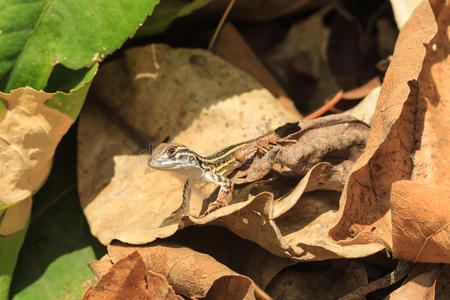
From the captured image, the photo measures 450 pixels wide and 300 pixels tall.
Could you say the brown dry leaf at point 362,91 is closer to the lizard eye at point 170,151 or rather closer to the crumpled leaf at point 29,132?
the lizard eye at point 170,151

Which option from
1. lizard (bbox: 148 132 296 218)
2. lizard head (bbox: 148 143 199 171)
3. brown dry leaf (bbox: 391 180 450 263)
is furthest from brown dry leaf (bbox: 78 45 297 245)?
brown dry leaf (bbox: 391 180 450 263)

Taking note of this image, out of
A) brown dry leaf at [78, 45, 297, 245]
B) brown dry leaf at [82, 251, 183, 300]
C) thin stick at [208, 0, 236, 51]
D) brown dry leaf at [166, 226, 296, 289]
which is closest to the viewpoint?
brown dry leaf at [82, 251, 183, 300]

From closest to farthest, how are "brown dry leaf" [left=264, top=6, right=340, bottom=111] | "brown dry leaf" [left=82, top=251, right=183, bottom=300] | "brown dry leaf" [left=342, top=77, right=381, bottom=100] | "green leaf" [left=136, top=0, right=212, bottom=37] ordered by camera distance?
"brown dry leaf" [left=82, top=251, right=183, bottom=300], "brown dry leaf" [left=342, top=77, right=381, bottom=100], "green leaf" [left=136, top=0, right=212, bottom=37], "brown dry leaf" [left=264, top=6, right=340, bottom=111]

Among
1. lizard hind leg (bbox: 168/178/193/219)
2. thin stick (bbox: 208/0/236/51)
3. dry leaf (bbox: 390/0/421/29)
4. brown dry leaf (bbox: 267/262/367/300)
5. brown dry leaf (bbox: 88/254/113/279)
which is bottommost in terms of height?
brown dry leaf (bbox: 88/254/113/279)

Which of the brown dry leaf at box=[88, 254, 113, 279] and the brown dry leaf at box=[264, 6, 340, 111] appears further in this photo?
the brown dry leaf at box=[264, 6, 340, 111]

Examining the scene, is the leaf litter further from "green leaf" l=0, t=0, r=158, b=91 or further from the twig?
"green leaf" l=0, t=0, r=158, b=91

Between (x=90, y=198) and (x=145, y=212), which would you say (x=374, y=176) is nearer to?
(x=145, y=212)
